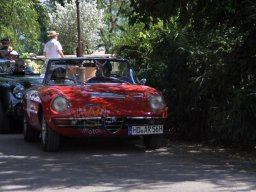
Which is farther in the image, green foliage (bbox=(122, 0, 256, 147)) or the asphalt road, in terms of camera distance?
green foliage (bbox=(122, 0, 256, 147))

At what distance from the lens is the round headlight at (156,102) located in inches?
375

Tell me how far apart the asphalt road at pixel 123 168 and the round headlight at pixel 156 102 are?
70 centimetres

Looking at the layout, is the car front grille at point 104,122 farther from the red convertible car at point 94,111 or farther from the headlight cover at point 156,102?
the headlight cover at point 156,102

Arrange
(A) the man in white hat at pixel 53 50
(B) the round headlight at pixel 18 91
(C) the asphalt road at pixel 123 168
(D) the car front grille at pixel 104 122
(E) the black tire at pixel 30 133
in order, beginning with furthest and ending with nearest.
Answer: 1. (A) the man in white hat at pixel 53 50
2. (B) the round headlight at pixel 18 91
3. (E) the black tire at pixel 30 133
4. (D) the car front grille at pixel 104 122
5. (C) the asphalt road at pixel 123 168

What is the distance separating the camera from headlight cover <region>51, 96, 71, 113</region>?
9.15m

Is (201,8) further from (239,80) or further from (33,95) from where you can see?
(33,95)

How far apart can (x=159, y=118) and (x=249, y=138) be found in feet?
4.52

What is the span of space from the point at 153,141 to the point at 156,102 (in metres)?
0.63

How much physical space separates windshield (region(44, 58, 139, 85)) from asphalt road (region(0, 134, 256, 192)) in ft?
3.56

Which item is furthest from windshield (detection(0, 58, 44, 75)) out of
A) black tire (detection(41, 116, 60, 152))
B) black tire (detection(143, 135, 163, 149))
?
black tire (detection(143, 135, 163, 149))

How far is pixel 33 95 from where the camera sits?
1027cm

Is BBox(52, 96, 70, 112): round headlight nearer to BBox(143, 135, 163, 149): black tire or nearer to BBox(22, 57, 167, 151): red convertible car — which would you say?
BBox(22, 57, 167, 151): red convertible car

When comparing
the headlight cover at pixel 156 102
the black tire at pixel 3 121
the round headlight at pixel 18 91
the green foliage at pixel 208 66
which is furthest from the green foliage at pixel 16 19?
the headlight cover at pixel 156 102

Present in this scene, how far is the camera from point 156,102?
31.4 ft
